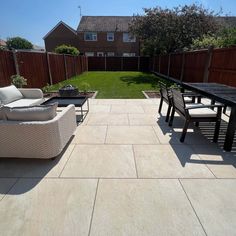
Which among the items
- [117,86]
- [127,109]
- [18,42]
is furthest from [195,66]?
[18,42]

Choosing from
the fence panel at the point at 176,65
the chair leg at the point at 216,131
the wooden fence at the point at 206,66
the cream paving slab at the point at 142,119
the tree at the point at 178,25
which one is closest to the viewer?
the chair leg at the point at 216,131

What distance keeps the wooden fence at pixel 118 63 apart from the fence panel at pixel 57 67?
36.9ft

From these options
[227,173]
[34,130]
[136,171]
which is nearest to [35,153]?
[34,130]

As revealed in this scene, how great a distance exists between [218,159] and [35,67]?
28.3 ft

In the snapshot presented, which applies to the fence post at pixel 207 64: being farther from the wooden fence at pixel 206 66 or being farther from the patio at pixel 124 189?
the patio at pixel 124 189

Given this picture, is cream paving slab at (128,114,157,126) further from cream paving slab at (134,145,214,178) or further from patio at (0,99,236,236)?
cream paving slab at (134,145,214,178)

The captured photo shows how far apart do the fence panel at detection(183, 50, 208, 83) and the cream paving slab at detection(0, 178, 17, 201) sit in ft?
28.9

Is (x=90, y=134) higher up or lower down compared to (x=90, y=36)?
lower down

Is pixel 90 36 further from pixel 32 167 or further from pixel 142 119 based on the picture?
Answer: pixel 32 167

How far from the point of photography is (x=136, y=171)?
281cm

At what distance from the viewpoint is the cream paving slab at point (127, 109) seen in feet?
19.6

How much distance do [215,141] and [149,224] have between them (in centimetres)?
255

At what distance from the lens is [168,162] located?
10.0 feet

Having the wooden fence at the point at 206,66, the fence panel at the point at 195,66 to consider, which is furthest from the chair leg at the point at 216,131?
the fence panel at the point at 195,66
